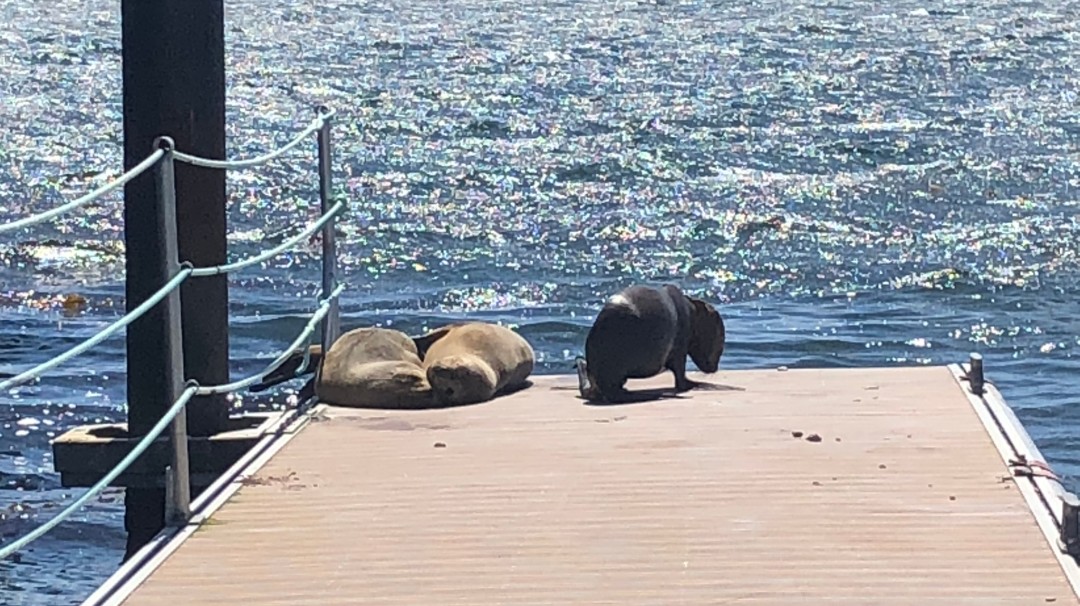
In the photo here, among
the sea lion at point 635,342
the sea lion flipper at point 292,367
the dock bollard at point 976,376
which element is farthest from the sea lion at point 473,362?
the dock bollard at point 976,376

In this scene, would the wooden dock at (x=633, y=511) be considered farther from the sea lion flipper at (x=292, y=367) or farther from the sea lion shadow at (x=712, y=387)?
the sea lion flipper at (x=292, y=367)

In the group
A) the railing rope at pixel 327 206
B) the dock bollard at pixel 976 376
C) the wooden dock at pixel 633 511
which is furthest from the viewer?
the railing rope at pixel 327 206

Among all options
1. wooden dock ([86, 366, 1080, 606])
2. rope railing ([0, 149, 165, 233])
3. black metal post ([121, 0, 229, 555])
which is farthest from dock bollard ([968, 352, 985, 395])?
rope railing ([0, 149, 165, 233])

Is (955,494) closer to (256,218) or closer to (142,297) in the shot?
(142,297)

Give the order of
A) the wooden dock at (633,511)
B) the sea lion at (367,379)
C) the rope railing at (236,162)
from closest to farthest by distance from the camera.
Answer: the wooden dock at (633,511) < the rope railing at (236,162) < the sea lion at (367,379)

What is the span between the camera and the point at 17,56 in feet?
117

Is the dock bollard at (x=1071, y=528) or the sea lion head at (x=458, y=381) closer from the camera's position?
the dock bollard at (x=1071, y=528)

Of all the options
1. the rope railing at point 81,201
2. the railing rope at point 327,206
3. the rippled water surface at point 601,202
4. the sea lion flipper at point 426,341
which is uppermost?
the rope railing at point 81,201

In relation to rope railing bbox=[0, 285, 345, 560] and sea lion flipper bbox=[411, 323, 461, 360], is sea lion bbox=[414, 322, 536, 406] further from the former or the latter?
rope railing bbox=[0, 285, 345, 560]

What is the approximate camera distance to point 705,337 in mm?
9453

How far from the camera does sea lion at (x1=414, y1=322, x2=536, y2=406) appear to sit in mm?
8633

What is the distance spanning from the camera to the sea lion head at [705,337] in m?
9.44

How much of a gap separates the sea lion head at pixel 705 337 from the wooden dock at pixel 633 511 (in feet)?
2.84

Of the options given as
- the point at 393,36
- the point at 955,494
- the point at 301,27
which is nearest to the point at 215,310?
the point at 955,494
